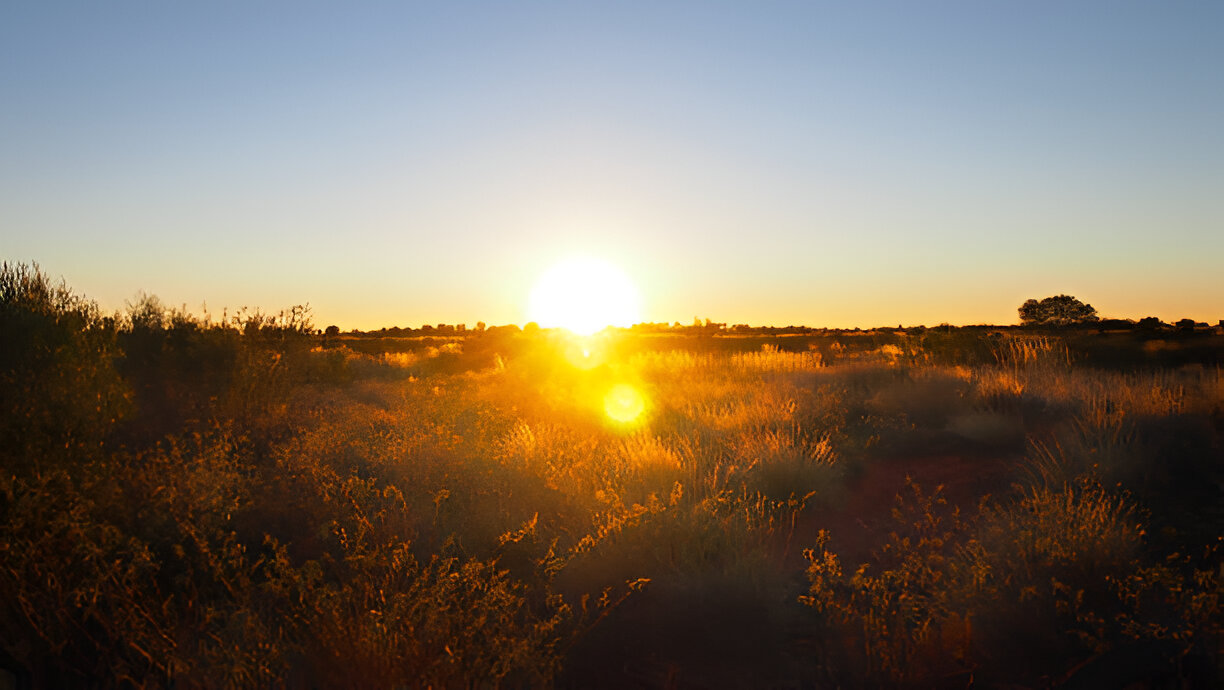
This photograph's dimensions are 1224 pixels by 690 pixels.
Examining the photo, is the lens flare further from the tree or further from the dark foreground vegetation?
the tree

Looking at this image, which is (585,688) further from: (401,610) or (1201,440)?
(1201,440)

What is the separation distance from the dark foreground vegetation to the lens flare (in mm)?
774

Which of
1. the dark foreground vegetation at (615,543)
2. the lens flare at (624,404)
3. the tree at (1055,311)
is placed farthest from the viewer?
the tree at (1055,311)

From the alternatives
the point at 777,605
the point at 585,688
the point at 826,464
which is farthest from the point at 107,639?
the point at 826,464

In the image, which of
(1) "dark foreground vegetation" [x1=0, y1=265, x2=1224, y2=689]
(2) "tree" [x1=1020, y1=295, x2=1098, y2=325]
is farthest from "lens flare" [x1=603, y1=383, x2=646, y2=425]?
(2) "tree" [x1=1020, y1=295, x2=1098, y2=325]

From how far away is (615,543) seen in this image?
6504 mm

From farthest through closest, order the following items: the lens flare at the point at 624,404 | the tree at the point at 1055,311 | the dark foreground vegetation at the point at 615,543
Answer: the tree at the point at 1055,311, the lens flare at the point at 624,404, the dark foreground vegetation at the point at 615,543

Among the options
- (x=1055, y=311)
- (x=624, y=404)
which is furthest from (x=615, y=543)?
(x=1055, y=311)

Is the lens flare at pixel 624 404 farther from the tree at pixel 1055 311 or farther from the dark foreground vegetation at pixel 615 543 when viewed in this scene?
the tree at pixel 1055 311

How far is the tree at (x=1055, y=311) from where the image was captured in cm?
7519

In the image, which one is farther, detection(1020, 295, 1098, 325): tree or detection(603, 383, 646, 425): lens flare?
detection(1020, 295, 1098, 325): tree

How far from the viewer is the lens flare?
13749 millimetres

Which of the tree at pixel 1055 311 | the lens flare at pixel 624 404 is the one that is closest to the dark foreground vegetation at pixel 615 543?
the lens flare at pixel 624 404

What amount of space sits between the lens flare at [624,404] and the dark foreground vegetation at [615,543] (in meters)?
0.77
